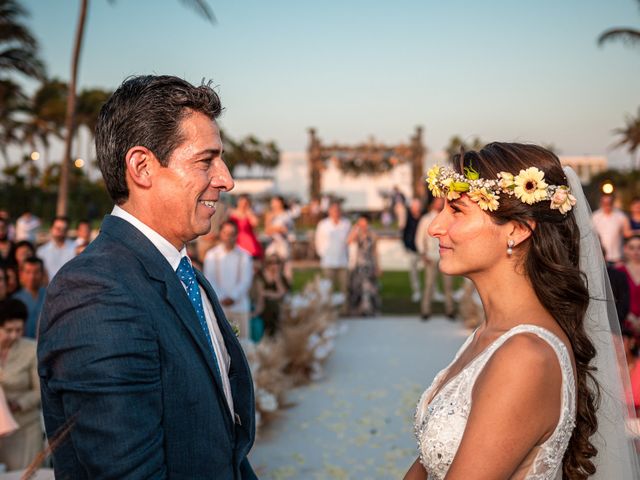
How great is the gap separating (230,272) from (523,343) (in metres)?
6.50

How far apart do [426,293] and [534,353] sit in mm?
10630

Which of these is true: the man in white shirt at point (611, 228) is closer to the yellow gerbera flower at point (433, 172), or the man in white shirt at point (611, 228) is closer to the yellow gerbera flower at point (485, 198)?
the yellow gerbera flower at point (433, 172)

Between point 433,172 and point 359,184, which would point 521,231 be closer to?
point 433,172

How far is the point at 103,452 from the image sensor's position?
1628mm

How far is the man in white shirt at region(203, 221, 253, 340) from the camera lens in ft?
27.2

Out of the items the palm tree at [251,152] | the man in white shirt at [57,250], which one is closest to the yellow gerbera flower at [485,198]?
the man in white shirt at [57,250]

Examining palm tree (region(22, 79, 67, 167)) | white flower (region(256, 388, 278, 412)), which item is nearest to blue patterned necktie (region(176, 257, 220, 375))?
white flower (region(256, 388, 278, 412))

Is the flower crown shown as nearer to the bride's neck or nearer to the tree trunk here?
the bride's neck

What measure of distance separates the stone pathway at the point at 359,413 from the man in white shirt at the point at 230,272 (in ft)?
4.10

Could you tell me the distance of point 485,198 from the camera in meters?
2.30

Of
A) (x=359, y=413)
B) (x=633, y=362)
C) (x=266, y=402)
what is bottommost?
(x=359, y=413)

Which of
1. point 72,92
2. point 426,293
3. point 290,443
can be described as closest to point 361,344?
point 426,293

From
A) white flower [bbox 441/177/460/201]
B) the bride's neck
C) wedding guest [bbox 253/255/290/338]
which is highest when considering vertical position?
white flower [bbox 441/177/460/201]

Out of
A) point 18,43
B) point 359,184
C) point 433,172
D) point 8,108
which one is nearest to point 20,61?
point 18,43
